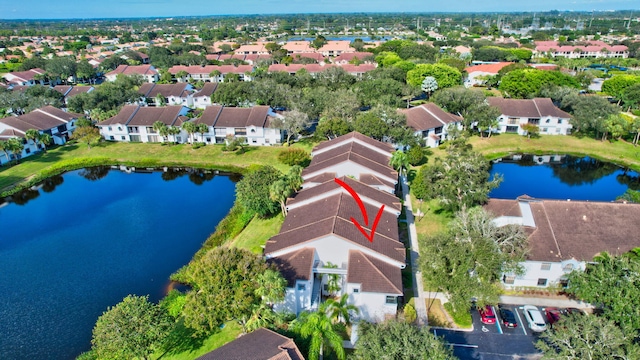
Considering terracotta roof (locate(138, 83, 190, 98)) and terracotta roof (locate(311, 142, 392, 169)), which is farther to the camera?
terracotta roof (locate(138, 83, 190, 98))

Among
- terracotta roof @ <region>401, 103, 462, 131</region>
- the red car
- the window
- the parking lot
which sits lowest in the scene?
the parking lot

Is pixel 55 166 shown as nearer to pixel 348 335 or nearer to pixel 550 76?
pixel 348 335

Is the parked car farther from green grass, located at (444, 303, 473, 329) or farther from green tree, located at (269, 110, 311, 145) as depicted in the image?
green tree, located at (269, 110, 311, 145)

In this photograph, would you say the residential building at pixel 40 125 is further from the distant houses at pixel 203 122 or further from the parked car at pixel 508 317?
the parked car at pixel 508 317

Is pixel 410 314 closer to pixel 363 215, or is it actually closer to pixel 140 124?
pixel 363 215

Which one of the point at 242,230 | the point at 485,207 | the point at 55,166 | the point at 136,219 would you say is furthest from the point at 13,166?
the point at 485,207

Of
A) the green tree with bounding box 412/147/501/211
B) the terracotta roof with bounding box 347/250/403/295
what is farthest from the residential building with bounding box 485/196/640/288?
the terracotta roof with bounding box 347/250/403/295

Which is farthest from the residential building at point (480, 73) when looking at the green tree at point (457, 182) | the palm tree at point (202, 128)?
the palm tree at point (202, 128)
